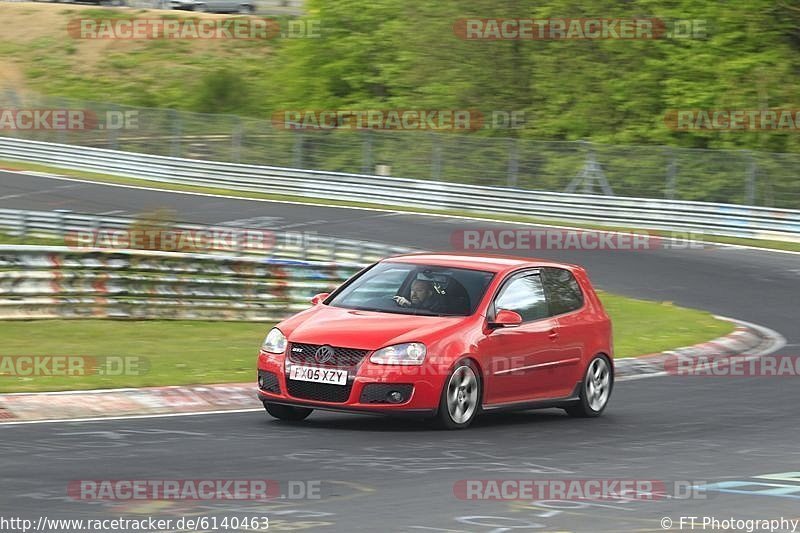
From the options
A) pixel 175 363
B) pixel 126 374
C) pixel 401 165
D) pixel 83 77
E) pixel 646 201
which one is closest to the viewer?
pixel 126 374

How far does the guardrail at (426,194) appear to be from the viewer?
35406 millimetres

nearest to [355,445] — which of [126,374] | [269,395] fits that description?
[269,395]

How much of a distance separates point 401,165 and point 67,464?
1330 inches

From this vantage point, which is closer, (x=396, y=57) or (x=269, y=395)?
(x=269, y=395)

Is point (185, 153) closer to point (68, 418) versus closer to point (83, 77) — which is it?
point (83, 77)

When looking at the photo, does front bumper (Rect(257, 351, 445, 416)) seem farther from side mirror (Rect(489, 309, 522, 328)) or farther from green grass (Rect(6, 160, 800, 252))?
green grass (Rect(6, 160, 800, 252))

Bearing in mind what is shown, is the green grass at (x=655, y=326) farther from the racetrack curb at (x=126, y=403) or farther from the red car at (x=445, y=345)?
the racetrack curb at (x=126, y=403)

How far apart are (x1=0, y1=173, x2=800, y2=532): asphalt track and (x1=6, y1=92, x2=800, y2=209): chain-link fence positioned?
70.9 ft

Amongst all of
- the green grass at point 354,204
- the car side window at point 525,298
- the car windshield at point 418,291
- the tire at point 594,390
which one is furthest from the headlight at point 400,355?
the green grass at point 354,204

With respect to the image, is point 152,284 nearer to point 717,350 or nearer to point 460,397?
point 717,350

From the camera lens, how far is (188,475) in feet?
28.0

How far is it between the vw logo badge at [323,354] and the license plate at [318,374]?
7cm

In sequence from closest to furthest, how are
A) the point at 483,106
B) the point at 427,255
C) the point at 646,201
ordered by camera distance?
the point at 427,255, the point at 646,201, the point at 483,106

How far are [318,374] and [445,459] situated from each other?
1.75m
